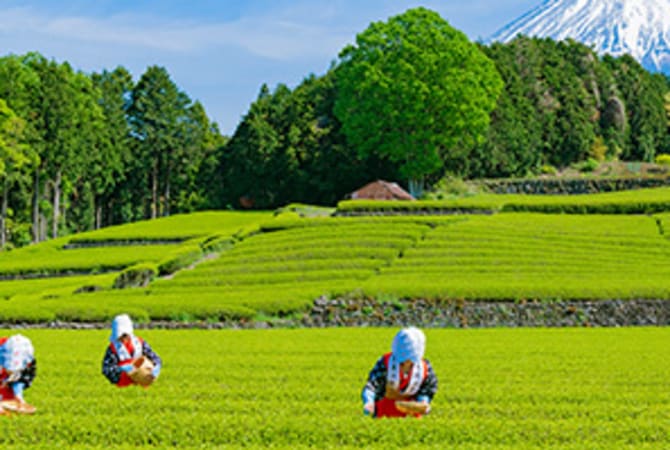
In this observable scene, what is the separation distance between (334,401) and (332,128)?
223 ft

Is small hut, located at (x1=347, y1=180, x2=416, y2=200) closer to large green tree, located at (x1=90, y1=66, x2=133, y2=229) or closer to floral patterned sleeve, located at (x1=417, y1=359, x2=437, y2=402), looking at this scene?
large green tree, located at (x1=90, y1=66, x2=133, y2=229)

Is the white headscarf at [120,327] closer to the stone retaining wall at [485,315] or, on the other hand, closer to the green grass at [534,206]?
the stone retaining wall at [485,315]

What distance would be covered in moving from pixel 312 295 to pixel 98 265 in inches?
738

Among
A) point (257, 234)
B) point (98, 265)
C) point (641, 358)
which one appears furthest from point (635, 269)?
point (98, 265)

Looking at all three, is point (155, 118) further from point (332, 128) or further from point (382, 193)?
point (382, 193)

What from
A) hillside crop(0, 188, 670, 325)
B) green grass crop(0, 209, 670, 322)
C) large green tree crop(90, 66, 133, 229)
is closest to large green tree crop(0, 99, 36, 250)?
hillside crop(0, 188, 670, 325)

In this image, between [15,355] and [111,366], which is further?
[111,366]

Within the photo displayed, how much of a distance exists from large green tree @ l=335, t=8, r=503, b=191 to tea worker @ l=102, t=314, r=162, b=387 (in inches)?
2017

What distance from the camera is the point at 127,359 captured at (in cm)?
1073

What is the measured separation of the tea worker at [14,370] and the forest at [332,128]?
158 ft

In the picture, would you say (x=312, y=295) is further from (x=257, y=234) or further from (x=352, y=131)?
(x=352, y=131)

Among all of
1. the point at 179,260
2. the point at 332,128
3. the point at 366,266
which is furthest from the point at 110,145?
the point at 366,266

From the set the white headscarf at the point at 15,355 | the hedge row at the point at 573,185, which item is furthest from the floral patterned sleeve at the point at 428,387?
the hedge row at the point at 573,185

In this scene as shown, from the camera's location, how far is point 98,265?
44625 mm
